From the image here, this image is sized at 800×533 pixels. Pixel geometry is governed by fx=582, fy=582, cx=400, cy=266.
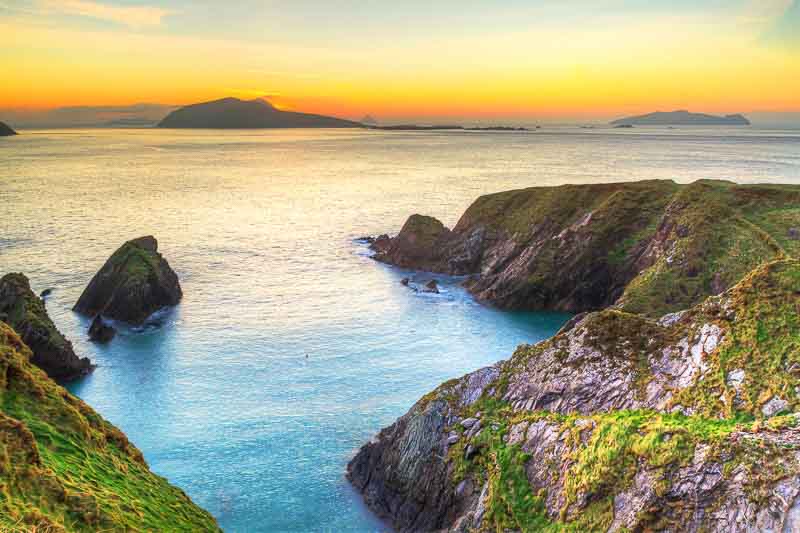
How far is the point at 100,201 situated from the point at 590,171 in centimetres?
14647

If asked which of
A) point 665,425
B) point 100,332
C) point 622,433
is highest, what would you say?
point 665,425

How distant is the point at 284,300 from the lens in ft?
219

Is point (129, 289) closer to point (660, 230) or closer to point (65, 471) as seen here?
point (65, 471)

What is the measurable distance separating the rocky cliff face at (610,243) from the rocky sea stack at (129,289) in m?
31.9

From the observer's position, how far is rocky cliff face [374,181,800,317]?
48406 millimetres

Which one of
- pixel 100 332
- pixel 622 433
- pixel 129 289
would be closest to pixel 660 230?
pixel 622 433

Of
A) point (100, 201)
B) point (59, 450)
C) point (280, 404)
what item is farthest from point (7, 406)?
point (100, 201)

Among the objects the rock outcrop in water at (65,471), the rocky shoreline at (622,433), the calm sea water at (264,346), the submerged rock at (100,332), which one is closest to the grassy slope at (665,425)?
the rocky shoreline at (622,433)

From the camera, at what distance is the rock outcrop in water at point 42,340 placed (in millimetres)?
45375

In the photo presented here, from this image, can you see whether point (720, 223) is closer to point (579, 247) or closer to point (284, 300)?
point (579, 247)

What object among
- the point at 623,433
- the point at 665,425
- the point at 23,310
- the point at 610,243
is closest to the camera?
the point at 665,425

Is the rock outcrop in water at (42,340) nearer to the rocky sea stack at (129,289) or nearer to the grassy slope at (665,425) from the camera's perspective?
the rocky sea stack at (129,289)

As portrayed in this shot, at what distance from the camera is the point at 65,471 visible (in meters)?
17.9

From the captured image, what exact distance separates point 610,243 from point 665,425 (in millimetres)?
46547
